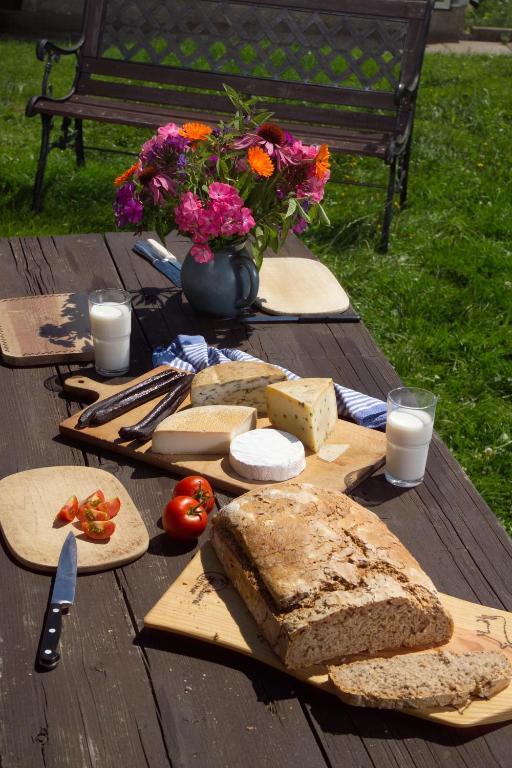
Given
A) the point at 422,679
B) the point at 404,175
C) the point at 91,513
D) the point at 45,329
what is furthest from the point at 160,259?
the point at 404,175

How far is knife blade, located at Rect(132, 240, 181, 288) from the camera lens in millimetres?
3802

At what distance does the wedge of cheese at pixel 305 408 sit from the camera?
265cm

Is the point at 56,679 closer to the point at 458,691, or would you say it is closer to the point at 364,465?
the point at 458,691

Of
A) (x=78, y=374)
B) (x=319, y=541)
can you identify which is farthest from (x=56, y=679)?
(x=78, y=374)

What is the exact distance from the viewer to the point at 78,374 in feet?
10.2

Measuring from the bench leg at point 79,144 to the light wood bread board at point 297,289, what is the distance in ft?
11.8

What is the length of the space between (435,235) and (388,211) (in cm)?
51

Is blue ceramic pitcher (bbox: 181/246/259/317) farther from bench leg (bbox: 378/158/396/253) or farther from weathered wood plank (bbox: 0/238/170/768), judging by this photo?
bench leg (bbox: 378/158/396/253)

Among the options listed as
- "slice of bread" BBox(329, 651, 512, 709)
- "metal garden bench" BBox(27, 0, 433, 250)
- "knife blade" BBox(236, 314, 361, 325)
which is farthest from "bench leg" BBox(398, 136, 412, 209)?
"slice of bread" BBox(329, 651, 512, 709)

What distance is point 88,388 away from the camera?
9.68 feet

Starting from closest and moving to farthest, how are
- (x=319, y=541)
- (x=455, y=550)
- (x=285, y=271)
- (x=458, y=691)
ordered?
(x=458, y=691) → (x=319, y=541) → (x=455, y=550) → (x=285, y=271)

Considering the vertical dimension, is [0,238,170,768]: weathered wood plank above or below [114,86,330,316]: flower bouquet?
below

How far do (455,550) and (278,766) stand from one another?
2.56 feet

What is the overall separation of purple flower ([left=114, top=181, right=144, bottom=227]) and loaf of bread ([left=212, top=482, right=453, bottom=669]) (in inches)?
52.6
